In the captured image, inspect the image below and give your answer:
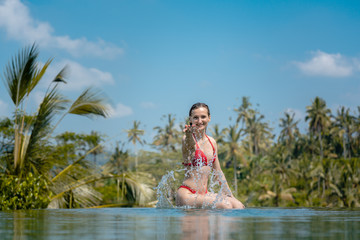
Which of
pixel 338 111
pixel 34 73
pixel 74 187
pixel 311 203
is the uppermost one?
pixel 338 111

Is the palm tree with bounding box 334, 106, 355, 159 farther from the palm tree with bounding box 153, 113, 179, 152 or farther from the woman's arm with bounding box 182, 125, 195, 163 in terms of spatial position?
the woman's arm with bounding box 182, 125, 195, 163

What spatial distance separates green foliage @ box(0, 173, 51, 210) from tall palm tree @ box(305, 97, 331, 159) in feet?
200

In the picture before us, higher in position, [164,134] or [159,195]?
[164,134]

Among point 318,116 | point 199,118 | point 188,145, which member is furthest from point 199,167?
point 318,116

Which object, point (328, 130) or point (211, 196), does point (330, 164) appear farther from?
point (211, 196)

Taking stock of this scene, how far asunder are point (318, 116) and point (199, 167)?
64209 mm

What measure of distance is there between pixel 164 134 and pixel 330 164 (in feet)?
92.9

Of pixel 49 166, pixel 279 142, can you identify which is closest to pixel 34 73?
pixel 49 166

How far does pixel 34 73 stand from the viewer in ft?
36.7

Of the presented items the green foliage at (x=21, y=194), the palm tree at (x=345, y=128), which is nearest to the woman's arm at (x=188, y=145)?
the green foliage at (x=21, y=194)

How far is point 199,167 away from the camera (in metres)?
5.48

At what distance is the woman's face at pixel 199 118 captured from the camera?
18.5 ft

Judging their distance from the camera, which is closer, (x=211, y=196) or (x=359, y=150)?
(x=211, y=196)

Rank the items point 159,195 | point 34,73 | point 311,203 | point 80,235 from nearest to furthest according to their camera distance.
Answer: point 80,235 < point 159,195 < point 34,73 < point 311,203
